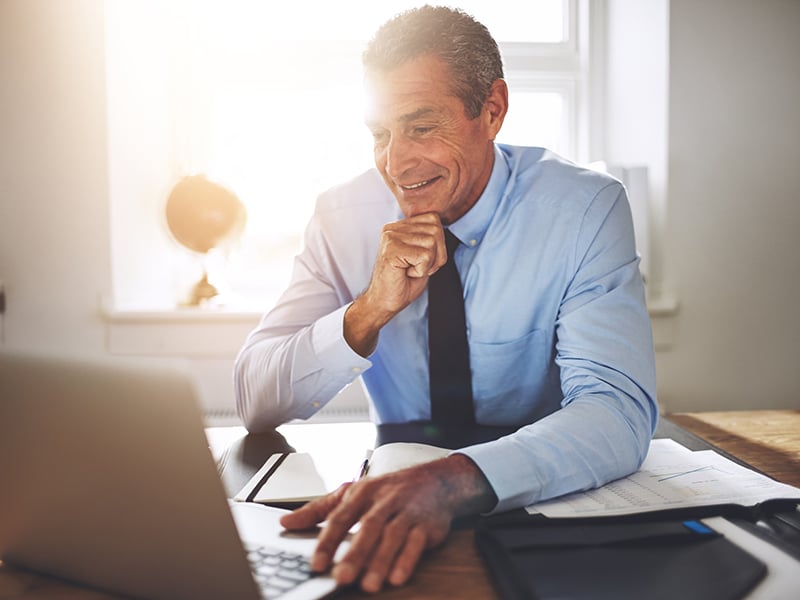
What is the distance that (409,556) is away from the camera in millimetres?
605

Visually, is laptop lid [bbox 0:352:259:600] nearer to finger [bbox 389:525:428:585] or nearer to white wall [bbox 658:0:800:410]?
finger [bbox 389:525:428:585]

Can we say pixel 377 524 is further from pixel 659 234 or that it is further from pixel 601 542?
pixel 659 234

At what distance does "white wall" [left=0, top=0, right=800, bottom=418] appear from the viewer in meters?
2.11

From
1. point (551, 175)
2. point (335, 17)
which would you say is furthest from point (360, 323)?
point (335, 17)

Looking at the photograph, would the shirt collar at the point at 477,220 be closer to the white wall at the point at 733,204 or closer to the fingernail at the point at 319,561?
the fingernail at the point at 319,561

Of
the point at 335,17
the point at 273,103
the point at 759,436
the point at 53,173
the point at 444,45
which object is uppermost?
the point at 335,17

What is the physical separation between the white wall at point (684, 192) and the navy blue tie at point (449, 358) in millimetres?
1065

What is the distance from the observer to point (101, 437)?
47cm

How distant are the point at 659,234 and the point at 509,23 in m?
1.00

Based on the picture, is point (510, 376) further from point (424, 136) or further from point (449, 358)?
point (424, 136)

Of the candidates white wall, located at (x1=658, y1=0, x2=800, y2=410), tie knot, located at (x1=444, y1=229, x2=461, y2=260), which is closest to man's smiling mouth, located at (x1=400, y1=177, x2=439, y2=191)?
tie knot, located at (x1=444, y1=229, x2=461, y2=260)

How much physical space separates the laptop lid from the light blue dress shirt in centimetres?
65

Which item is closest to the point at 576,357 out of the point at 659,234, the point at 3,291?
the point at 659,234

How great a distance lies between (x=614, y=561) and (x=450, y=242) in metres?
0.83
